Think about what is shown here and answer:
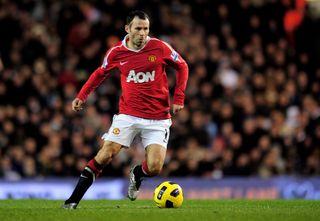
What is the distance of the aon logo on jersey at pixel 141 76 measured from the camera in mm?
11438

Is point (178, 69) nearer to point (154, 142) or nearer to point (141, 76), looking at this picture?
point (141, 76)

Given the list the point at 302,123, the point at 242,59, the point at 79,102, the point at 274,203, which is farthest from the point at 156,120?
the point at 242,59

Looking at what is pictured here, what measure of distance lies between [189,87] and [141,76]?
8.89 meters

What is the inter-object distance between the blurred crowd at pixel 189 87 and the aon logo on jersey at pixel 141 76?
22.8ft

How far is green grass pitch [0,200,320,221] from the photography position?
9.84m

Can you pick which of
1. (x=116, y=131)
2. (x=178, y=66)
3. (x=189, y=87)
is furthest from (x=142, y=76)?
(x=189, y=87)

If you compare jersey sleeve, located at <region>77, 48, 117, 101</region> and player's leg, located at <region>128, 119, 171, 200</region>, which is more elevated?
jersey sleeve, located at <region>77, 48, 117, 101</region>

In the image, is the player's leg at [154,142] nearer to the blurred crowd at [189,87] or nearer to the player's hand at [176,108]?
the player's hand at [176,108]

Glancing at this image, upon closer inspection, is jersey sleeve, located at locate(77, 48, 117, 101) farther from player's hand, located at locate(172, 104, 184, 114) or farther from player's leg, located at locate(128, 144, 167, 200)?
player's leg, located at locate(128, 144, 167, 200)

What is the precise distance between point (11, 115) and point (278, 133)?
5630 millimetres

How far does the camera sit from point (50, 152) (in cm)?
1831

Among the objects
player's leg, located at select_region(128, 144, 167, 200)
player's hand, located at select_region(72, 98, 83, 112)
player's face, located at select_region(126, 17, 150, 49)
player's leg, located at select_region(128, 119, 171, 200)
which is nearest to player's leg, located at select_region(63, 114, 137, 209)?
player's leg, located at select_region(128, 119, 171, 200)

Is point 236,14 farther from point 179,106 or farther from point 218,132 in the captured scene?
point 179,106

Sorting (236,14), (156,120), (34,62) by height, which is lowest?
(156,120)
